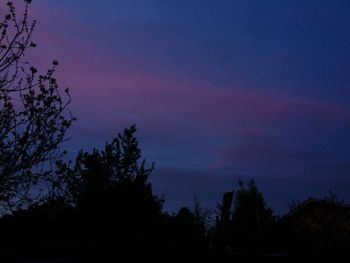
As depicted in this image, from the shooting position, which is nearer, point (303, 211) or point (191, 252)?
point (191, 252)

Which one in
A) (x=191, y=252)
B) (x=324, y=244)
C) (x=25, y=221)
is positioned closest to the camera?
(x=191, y=252)

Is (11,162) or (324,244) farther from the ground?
(11,162)

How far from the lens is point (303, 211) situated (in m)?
29.1

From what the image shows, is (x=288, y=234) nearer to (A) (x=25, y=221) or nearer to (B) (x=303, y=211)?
(B) (x=303, y=211)

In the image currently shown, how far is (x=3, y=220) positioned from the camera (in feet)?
54.6

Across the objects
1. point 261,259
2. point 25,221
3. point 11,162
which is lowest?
point 261,259

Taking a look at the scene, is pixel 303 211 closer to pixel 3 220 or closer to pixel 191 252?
pixel 3 220

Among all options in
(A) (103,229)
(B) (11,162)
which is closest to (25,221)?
(A) (103,229)

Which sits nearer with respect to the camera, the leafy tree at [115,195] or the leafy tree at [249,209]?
the leafy tree at [115,195]

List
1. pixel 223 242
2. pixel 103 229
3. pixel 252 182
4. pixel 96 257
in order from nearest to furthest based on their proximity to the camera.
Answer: pixel 96 257
pixel 223 242
pixel 103 229
pixel 252 182

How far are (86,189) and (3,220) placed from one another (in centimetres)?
571

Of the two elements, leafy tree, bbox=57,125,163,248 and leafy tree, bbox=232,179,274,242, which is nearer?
leafy tree, bbox=57,125,163,248

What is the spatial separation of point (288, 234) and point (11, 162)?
70.5 ft

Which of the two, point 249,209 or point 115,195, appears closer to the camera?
point 115,195
